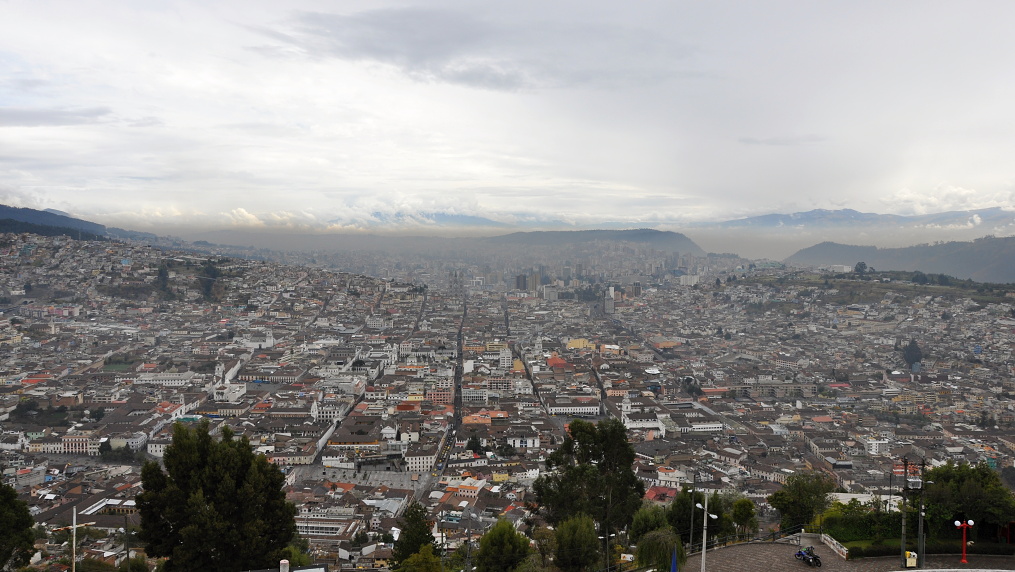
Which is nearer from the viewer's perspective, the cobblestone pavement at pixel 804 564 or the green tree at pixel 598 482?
the cobblestone pavement at pixel 804 564

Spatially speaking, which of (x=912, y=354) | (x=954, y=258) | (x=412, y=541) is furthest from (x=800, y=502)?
(x=954, y=258)

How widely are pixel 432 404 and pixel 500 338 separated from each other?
560 inches

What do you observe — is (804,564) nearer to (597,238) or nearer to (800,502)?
(800,502)

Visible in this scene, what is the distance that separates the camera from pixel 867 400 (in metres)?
23.0

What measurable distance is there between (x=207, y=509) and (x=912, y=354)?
106ft

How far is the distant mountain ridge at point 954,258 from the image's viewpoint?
195ft

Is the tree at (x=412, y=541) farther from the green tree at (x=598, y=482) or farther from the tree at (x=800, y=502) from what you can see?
the tree at (x=800, y=502)

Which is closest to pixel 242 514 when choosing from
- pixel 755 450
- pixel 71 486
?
pixel 71 486

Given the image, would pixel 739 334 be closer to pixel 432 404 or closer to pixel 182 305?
pixel 432 404

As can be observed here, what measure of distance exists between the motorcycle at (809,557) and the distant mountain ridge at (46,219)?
67926 mm

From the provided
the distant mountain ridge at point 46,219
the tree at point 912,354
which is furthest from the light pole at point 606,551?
the distant mountain ridge at point 46,219

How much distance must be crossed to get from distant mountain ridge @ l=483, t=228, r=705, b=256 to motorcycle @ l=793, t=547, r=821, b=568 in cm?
8716

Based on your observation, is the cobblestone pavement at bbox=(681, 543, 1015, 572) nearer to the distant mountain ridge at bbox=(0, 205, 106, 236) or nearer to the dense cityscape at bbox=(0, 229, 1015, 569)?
the dense cityscape at bbox=(0, 229, 1015, 569)

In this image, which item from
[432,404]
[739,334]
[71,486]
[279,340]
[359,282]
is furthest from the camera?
[359,282]
